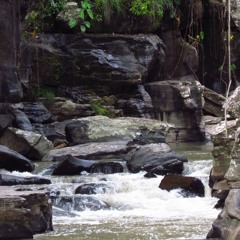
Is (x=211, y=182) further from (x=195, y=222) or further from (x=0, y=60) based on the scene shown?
(x=0, y=60)

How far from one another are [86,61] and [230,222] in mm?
14613

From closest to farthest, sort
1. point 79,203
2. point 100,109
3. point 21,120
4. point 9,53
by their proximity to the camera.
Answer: point 79,203, point 21,120, point 9,53, point 100,109

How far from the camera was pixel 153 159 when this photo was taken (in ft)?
43.7

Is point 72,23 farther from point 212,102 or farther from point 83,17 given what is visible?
point 212,102

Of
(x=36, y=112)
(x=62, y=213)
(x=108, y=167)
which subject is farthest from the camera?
(x=36, y=112)

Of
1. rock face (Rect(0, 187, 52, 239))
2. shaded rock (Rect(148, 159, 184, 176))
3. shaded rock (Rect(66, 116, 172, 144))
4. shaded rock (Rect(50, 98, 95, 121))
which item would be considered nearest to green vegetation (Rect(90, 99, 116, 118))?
shaded rock (Rect(50, 98, 95, 121))

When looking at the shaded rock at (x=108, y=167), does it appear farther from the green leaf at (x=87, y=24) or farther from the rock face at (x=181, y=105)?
the green leaf at (x=87, y=24)

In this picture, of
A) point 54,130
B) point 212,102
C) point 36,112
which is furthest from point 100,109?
point 212,102

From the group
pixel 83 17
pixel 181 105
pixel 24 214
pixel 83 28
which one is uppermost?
pixel 83 17

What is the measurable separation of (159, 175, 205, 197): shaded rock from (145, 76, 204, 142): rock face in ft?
32.7

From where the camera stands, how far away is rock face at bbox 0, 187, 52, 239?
23.9 ft

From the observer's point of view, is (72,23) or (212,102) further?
(212,102)

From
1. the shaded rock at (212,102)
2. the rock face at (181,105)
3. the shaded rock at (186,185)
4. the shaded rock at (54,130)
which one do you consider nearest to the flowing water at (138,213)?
the shaded rock at (186,185)

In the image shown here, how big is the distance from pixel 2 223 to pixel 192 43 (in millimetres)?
17166
